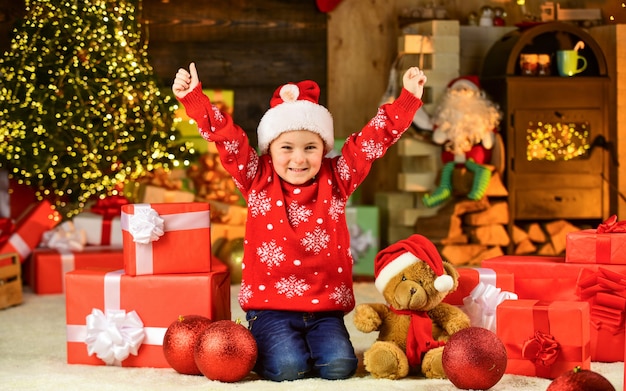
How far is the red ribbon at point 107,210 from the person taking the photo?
14.6ft

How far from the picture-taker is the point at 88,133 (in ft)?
14.0

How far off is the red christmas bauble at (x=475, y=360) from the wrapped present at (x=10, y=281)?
6.69ft

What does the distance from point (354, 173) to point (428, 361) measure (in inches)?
22.0

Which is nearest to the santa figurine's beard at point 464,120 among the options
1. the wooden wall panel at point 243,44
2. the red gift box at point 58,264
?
the wooden wall panel at point 243,44

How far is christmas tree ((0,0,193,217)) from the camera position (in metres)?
4.23

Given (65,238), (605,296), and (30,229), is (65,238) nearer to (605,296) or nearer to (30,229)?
(30,229)

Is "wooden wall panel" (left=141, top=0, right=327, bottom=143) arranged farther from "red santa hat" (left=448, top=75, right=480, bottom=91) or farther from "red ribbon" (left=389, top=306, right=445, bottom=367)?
"red ribbon" (left=389, top=306, right=445, bottom=367)

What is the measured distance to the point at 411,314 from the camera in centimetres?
265

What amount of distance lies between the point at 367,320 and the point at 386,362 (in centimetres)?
14

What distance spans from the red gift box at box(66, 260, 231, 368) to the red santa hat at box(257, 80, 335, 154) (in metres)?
0.44

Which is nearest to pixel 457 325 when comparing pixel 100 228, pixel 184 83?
pixel 184 83

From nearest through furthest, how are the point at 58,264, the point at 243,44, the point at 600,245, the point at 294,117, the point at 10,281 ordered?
the point at 294,117 → the point at 600,245 → the point at 10,281 → the point at 58,264 → the point at 243,44

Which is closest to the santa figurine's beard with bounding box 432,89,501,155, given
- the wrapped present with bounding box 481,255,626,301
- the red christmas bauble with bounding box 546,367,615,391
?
the wrapped present with bounding box 481,255,626,301

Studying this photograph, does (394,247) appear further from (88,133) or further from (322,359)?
(88,133)
